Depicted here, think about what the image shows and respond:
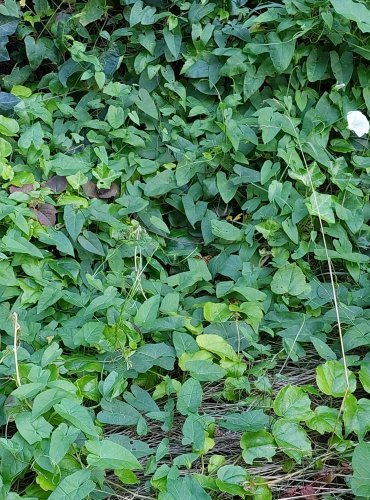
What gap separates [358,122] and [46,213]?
1.07m

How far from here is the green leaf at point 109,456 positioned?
4.48ft

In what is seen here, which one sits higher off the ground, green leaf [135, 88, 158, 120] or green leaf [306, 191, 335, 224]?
green leaf [306, 191, 335, 224]

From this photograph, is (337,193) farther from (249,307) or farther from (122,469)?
(122,469)

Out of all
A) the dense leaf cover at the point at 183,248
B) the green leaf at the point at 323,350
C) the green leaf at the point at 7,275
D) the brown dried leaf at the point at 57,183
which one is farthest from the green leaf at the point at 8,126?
the green leaf at the point at 323,350

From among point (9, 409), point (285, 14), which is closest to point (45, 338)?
point (9, 409)

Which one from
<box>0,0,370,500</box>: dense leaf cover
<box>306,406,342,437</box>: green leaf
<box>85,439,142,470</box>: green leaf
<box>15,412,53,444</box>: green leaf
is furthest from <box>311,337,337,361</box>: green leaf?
<box>15,412,53,444</box>: green leaf

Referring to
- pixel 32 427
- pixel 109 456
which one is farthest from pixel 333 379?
pixel 32 427

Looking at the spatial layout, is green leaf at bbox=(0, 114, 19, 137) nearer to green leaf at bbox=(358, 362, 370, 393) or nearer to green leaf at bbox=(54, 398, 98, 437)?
green leaf at bbox=(54, 398, 98, 437)

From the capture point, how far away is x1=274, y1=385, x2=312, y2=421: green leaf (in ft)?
5.15

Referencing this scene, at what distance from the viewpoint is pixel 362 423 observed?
1.56m

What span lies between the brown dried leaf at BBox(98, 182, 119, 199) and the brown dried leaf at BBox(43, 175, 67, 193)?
0.12 meters

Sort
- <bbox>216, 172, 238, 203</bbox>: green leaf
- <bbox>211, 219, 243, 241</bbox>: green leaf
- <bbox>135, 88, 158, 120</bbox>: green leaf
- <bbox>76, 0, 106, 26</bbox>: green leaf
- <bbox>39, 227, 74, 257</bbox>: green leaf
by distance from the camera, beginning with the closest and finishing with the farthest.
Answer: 1. <bbox>39, 227, 74, 257</bbox>: green leaf
2. <bbox>211, 219, 243, 241</bbox>: green leaf
3. <bbox>216, 172, 238, 203</bbox>: green leaf
4. <bbox>135, 88, 158, 120</bbox>: green leaf
5. <bbox>76, 0, 106, 26</bbox>: green leaf

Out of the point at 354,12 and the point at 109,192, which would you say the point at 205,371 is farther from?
the point at 354,12

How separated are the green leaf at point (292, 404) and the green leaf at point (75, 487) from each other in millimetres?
480
